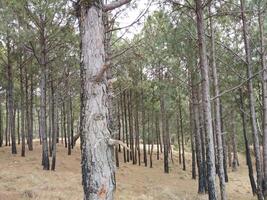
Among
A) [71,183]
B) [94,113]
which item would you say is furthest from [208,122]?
[71,183]

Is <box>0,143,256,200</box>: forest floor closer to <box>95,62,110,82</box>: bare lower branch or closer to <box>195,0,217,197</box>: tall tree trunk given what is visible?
<box>195,0,217,197</box>: tall tree trunk

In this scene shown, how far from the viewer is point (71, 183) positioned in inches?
557

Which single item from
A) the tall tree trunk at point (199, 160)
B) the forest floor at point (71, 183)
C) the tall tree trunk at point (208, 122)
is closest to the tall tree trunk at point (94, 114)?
the tall tree trunk at point (208, 122)

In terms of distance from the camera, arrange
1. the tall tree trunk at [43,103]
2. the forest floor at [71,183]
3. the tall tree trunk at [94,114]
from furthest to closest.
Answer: the tall tree trunk at [43,103]
the forest floor at [71,183]
the tall tree trunk at [94,114]

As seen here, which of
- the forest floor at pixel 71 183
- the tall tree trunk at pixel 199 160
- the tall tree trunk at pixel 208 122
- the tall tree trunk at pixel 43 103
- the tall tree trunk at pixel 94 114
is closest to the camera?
the tall tree trunk at pixel 94 114

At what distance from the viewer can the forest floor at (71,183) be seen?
11.5 m

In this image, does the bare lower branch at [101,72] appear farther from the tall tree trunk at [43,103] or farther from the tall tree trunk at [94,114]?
the tall tree trunk at [43,103]

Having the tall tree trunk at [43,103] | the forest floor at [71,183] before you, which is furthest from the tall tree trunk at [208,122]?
the tall tree trunk at [43,103]

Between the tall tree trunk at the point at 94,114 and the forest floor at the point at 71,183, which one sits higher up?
the tall tree trunk at the point at 94,114

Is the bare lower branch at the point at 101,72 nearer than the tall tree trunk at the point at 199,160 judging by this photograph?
Yes

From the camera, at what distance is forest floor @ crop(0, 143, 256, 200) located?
1155 centimetres

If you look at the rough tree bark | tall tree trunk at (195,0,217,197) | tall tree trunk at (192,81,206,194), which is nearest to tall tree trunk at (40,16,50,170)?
Answer: tall tree trunk at (192,81,206,194)

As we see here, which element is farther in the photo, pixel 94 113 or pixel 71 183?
pixel 71 183

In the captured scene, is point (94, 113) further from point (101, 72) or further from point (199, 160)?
point (199, 160)
